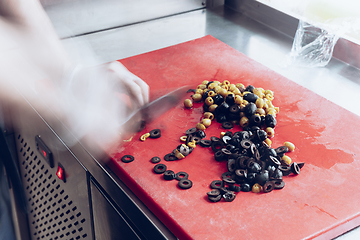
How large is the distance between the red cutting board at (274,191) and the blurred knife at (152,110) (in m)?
0.02

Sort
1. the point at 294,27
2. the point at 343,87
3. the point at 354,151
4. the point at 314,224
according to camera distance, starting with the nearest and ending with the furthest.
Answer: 1. the point at 314,224
2. the point at 354,151
3. the point at 343,87
4. the point at 294,27

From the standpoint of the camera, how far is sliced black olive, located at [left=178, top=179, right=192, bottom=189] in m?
0.85

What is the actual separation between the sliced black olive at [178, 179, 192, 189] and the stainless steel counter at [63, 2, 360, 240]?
0.64 m

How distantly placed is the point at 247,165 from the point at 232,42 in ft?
2.77

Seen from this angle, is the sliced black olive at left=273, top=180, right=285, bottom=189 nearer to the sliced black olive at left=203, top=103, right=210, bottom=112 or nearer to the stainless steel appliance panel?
the sliced black olive at left=203, top=103, right=210, bottom=112

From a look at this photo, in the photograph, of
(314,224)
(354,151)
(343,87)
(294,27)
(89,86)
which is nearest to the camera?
(314,224)

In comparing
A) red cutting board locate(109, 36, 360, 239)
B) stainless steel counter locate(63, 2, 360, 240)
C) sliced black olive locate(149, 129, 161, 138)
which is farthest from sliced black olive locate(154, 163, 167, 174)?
stainless steel counter locate(63, 2, 360, 240)

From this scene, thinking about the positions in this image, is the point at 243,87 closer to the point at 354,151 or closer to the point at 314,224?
the point at 354,151

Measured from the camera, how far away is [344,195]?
83cm

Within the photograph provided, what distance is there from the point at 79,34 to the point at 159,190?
103 cm

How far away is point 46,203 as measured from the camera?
1.17 m

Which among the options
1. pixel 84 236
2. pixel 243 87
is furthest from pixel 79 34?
pixel 84 236

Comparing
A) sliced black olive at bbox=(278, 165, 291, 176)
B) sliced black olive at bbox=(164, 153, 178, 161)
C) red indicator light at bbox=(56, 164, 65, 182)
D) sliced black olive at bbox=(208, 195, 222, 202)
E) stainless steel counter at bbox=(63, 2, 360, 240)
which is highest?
sliced black olive at bbox=(208, 195, 222, 202)

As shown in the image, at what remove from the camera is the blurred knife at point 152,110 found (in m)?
1.05
